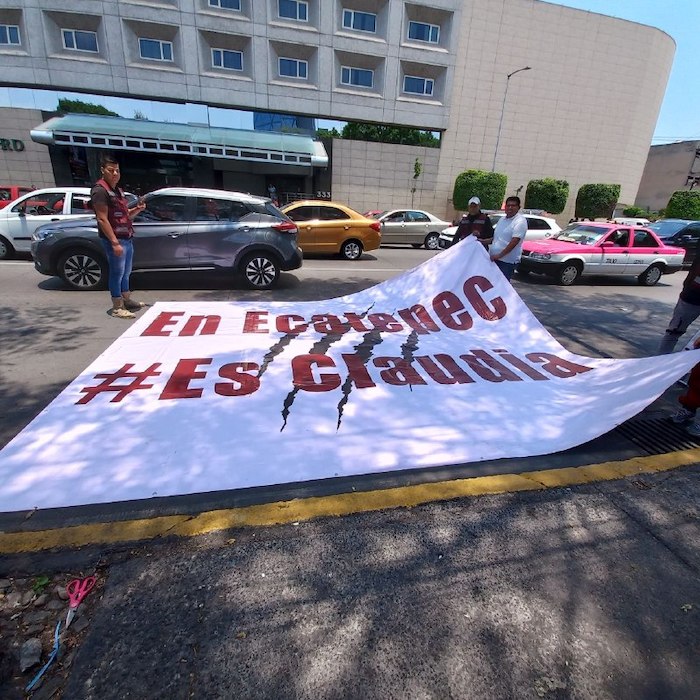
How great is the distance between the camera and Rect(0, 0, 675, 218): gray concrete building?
20.5 m

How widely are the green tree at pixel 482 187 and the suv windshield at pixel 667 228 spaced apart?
37.6 feet

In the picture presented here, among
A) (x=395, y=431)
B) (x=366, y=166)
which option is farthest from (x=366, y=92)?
(x=395, y=431)

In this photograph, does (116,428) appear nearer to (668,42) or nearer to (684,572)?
(684,572)

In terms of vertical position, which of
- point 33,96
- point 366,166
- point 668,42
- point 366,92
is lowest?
point 366,166

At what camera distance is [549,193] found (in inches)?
1073

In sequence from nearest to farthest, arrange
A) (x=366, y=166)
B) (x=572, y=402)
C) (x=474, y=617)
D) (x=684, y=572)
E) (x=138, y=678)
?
(x=138, y=678)
(x=474, y=617)
(x=684, y=572)
(x=572, y=402)
(x=366, y=166)

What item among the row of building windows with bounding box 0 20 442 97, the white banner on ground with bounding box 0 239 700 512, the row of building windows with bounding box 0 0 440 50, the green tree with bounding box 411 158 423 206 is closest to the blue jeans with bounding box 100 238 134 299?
the white banner on ground with bounding box 0 239 700 512

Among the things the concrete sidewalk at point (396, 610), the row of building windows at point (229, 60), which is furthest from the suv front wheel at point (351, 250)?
the row of building windows at point (229, 60)

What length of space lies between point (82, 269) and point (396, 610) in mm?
7093

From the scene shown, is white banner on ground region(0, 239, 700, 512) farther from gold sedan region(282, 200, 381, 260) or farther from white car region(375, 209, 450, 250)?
white car region(375, 209, 450, 250)

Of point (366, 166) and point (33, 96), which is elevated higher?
point (33, 96)

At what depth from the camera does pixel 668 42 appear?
30219 mm

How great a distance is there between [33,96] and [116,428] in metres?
26.2

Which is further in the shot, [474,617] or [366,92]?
[366,92]
